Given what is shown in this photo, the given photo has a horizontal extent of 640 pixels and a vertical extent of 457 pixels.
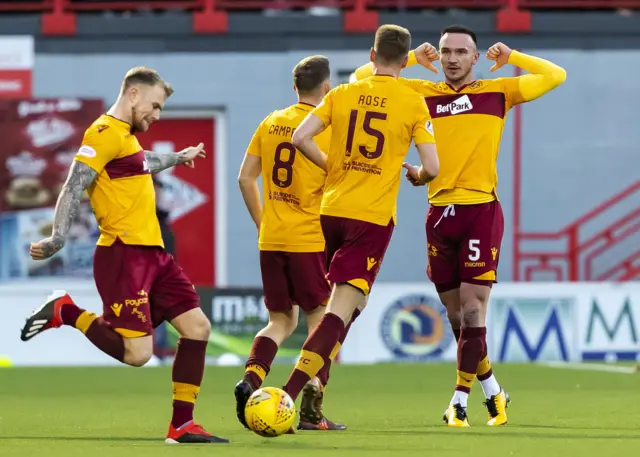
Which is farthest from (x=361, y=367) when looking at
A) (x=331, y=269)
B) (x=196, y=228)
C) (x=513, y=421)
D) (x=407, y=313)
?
(x=331, y=269)

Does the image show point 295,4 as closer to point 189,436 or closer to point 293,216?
point 293,216

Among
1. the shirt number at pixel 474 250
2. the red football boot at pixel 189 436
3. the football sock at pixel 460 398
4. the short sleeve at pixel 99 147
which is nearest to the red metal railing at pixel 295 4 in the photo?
the shirt number at pixel 474 250

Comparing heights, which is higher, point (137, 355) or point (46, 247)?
point (46, 247)

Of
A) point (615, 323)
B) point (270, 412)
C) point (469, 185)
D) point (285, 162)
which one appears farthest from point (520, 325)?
point (270, 412)

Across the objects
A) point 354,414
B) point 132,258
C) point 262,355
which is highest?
point 132,258

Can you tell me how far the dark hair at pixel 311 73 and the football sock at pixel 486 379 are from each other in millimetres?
1909

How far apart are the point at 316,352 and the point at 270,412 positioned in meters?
0.56

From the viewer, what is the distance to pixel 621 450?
714 cm

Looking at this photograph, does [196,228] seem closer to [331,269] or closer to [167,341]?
[167,341]

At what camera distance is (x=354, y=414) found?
9.86 meters

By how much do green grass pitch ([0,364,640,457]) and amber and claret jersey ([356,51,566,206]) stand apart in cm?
138

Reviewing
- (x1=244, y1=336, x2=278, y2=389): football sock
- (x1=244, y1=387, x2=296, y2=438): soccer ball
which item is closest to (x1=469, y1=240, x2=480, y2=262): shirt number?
(x1=244, y1=336, x2=278, y2=389): football sock

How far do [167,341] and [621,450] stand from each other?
10.4 m

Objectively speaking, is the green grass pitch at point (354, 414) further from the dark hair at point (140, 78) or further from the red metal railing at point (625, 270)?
the red metal railing at point (625, 270)
